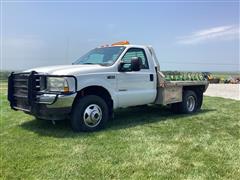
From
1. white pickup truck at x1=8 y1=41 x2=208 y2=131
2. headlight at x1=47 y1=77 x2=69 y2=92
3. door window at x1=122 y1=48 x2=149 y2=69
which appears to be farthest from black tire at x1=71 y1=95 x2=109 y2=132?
door window at x1=122 y1=48 x2=149 y2=69

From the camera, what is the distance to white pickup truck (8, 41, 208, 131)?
5.50 metres

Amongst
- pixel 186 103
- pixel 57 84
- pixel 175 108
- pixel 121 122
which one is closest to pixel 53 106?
pixel 57 84

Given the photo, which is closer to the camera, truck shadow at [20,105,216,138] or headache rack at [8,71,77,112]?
headache rack at [8,71,77,112]

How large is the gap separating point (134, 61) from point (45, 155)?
2.86m

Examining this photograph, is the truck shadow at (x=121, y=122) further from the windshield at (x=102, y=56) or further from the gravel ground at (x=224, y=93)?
the gravel ground at (x=224, y=93)

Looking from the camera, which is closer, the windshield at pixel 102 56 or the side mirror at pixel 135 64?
the side mirror at pixel 135 64

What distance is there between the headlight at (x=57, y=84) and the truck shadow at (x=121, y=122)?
0.85 meters

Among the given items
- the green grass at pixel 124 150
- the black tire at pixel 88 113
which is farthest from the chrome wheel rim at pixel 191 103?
the black tire at pixel 88 113

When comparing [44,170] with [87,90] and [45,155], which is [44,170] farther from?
[87,90]

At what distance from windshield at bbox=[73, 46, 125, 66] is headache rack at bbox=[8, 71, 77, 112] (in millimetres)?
1310

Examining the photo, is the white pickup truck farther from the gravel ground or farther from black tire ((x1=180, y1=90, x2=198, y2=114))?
the gravel ground

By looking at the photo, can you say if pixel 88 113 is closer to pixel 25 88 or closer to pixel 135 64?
pixel 25 88

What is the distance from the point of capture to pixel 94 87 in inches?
238

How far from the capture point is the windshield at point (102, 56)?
6.57m
